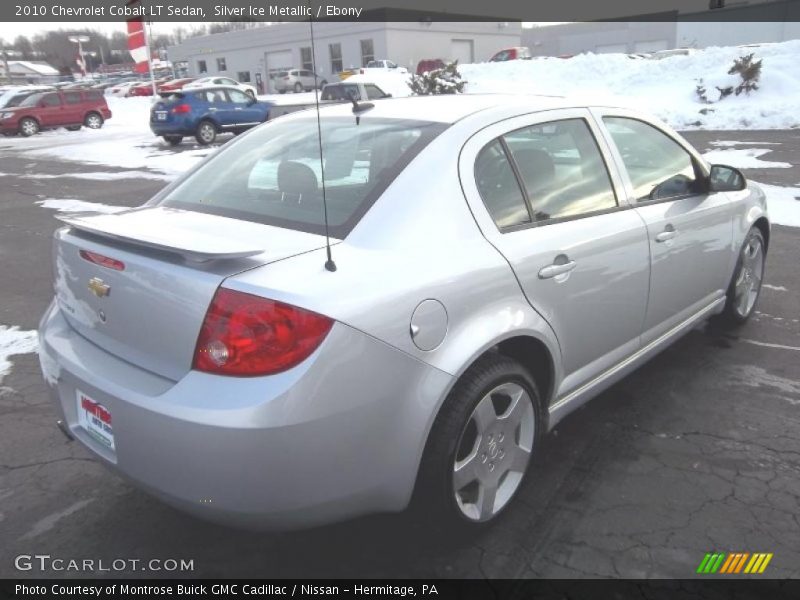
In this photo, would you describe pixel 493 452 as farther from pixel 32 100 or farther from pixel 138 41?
pixel 32 100

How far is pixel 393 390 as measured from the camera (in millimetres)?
2041

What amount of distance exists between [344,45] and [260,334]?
185 ft

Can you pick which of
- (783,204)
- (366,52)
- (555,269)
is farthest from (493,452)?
(366,52)

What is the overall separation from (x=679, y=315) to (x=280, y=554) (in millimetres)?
2439

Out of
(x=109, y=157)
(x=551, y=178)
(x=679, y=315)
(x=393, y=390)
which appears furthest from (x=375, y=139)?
(x=109, y=157)

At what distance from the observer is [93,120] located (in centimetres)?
2655

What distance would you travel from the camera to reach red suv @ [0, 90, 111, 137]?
989 inches

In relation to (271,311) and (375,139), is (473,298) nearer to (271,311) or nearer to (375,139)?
(271,311)

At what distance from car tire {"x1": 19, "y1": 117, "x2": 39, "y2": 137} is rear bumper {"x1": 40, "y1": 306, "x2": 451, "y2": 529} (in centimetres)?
2778

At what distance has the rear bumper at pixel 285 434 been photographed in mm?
1870

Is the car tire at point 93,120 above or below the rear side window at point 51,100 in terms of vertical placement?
below

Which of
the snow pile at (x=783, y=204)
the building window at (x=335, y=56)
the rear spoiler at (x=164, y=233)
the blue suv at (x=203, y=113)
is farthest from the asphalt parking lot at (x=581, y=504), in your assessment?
the building window at (x=335, y=56)

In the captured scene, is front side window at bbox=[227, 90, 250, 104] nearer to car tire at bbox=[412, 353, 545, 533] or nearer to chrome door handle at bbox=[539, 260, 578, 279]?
chrome door handle at bbox=[539, 260, 578, 279]

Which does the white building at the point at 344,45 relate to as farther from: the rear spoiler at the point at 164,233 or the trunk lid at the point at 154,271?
the trunk lid at the point at 154,271
